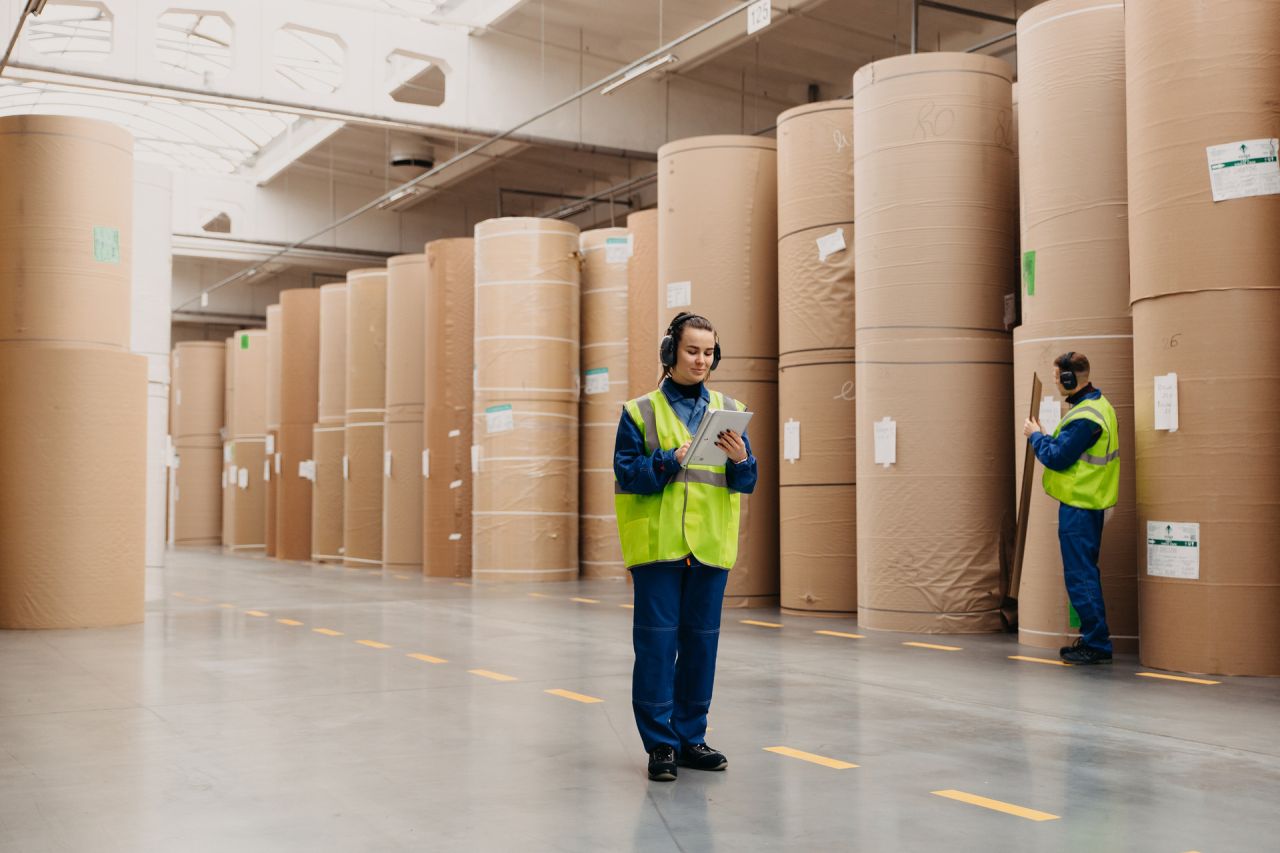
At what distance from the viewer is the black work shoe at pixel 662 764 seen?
4.06 meters

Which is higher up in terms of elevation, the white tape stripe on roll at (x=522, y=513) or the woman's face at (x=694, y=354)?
the woman's face at (x=694, y=354)

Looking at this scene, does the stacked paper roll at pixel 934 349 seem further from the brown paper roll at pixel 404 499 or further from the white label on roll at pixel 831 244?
the brown paper roll at pixel 404 499

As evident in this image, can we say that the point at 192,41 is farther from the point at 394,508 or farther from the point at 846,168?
the point at 846,168

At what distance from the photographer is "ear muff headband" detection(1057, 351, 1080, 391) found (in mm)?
6914

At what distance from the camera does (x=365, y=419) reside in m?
15.8

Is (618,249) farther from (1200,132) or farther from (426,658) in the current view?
(1200,132)

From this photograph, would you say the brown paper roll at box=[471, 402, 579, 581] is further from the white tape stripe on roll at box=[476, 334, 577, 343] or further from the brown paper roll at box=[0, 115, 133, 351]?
the brown paper roll at box=[0, 115, 133, 351]

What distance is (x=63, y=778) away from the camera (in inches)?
161

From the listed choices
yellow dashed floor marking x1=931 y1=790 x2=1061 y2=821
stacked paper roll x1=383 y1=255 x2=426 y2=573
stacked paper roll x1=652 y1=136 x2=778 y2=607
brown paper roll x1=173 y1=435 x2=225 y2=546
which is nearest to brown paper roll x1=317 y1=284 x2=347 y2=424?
stacked paper roll x1=383 y1=255 x2=426 y2=573

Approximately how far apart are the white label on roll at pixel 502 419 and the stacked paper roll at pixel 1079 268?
6.36 m

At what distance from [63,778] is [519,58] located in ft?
42.3

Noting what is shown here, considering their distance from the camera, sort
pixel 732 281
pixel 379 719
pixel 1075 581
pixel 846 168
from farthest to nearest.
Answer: pixel 732 281 < pixel 846 168 < pixel 1075 581 < pixel 379 719

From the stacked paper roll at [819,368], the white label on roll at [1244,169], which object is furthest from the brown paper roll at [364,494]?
the white label on roll at [1244,169]

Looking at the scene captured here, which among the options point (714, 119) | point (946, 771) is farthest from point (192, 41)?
point (946, 771)
